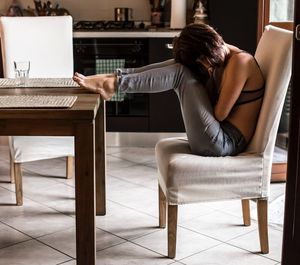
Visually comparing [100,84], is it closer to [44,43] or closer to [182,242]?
[182,242]

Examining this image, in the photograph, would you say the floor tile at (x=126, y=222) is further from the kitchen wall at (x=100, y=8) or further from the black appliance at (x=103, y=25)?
the kitchen wall at (x=100, y=8)

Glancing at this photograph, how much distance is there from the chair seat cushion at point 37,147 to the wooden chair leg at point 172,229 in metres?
0.91

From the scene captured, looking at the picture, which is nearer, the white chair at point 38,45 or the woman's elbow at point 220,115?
the woman's elbow at point 220,115

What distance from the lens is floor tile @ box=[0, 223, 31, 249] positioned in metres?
2.88

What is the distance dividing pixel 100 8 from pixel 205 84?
2.61 meters

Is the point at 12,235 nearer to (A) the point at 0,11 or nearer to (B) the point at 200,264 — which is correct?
(B) the point at 200,264

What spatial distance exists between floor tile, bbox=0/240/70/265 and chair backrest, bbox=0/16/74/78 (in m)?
1.11

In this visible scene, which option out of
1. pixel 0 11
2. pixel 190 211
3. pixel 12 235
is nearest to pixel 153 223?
pixel 190 211

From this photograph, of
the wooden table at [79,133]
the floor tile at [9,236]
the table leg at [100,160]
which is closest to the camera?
the wooden table at [79,133]

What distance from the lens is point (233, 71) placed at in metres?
2.58

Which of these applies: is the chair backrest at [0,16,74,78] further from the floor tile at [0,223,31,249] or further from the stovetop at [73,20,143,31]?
the stovetop at [73,20,143,31]

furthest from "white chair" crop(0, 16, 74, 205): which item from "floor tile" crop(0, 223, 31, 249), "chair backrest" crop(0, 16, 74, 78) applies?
"floor tile" crop(0, 223, 31, 249)

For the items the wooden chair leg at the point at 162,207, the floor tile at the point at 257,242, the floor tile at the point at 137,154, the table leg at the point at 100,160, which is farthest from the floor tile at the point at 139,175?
the floor tile at the point at 257,242

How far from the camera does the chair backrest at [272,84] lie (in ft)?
8.33
